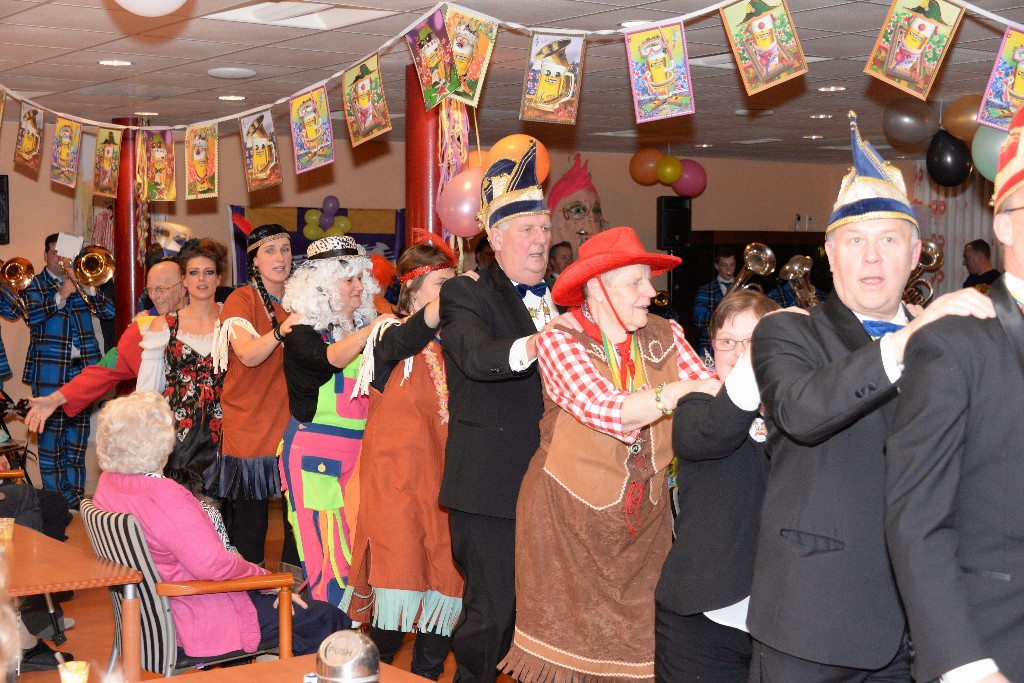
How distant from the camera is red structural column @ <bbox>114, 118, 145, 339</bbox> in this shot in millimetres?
9820

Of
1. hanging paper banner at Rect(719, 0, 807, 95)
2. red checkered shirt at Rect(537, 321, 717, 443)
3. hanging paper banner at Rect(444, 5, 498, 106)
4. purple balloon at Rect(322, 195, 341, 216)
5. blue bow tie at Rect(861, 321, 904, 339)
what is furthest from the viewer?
purple balloon at Rect(322, 195, 341, 216)

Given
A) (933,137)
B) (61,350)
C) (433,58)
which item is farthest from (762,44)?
(61,350)

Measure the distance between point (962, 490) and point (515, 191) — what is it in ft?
6.53

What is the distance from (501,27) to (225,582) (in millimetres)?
3680

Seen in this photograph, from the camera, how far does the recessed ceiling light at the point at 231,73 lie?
7547 millimetres

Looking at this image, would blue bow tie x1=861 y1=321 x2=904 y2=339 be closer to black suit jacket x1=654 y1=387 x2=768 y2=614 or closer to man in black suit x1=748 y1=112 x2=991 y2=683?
man in black suit x1=748 y1=112 x2=991 y2=683

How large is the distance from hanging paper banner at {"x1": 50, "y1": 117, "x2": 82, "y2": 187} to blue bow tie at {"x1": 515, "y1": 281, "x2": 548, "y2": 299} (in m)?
5.15

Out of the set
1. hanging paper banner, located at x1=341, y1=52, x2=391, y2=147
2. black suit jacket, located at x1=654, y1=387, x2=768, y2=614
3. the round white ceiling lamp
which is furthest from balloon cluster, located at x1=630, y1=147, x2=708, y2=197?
black suit jacket, located at x1=654, y1=387, x2=768, y2=614

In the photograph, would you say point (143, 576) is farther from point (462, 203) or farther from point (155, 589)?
point (462, 203)

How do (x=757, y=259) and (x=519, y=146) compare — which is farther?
(x=757, y=259)

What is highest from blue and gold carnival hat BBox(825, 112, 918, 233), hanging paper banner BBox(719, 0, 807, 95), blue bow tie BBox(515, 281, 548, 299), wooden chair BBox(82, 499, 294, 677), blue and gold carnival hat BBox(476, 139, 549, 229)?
hanging paper banner BBox(719, 0, 807, 95)

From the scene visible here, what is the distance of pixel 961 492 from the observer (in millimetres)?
1790

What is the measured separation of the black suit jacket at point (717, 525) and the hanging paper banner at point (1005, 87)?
7.77 feet

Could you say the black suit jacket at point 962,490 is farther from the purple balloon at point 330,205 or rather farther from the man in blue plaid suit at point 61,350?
the purple balloon at point 330,205
